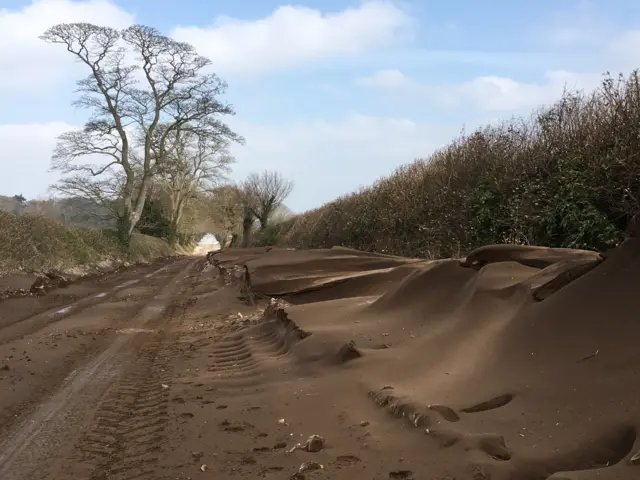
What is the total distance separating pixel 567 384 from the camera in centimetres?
349

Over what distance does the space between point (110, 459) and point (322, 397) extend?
71.3 inches

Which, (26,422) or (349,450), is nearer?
(349,450)

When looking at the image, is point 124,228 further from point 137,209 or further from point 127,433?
point 127,433

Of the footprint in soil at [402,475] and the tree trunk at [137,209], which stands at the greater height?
the tree trunk at [137,209]

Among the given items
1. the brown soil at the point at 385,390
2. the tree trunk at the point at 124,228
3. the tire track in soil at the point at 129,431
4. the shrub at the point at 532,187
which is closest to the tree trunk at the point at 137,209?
the tree trunk at the point at 124,228

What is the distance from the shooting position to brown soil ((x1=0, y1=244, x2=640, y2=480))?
3164 millimetres

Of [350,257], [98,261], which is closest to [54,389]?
[350,257]

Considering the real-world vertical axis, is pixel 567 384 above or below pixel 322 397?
above

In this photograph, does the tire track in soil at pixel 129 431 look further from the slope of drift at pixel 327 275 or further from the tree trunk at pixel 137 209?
the tree trunk at pixel 137 209

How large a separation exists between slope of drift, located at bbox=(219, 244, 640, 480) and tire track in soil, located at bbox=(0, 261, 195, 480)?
1761 millimetres

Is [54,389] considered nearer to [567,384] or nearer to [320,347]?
[320,347]

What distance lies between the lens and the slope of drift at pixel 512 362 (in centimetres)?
296

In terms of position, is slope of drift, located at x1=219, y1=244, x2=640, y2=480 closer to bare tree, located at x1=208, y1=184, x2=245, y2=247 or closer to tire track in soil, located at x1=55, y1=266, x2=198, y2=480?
tire track in soil, located at x1=55, y1=266, x2=198, y2=480

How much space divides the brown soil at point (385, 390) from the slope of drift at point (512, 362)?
0.01 metres
